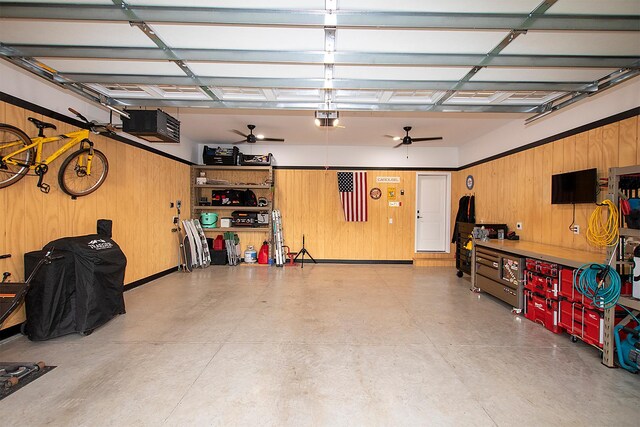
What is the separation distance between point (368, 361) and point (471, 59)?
289cm

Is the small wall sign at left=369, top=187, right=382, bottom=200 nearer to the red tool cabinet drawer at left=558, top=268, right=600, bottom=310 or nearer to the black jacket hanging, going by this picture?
the black jacket hanging

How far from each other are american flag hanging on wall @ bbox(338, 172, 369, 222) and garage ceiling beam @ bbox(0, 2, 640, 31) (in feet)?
16.2

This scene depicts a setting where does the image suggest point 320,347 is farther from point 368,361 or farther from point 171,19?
point 171,19

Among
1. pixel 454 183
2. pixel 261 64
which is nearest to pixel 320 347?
pixel 261 64

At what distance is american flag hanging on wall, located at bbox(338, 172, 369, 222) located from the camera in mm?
6969

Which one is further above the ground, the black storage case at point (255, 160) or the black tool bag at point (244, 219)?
the black storage case at point (255, 160)

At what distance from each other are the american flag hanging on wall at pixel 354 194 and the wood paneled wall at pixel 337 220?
0.19m

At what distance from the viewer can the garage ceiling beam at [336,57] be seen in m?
2.46

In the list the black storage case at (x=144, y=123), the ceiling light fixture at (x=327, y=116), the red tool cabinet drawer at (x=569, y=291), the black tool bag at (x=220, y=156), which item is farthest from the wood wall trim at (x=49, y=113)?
the red tool cabinet drawer at (x=569, y=291)

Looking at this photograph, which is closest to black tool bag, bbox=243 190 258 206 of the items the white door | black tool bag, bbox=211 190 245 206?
black tool bag, bbox=211 190 245 206

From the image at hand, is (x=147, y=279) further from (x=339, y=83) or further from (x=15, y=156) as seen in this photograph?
(x=339, y=83)

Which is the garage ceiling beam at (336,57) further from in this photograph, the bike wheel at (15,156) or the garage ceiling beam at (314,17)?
the bike wheel at (15,156)

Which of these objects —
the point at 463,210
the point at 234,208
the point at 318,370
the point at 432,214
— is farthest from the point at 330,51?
the point at 432,214

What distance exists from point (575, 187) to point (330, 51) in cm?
354
